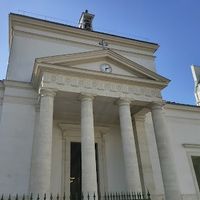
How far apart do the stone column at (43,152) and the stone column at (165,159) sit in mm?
5799

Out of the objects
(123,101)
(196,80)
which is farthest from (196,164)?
(196,80)

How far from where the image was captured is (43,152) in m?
10.8

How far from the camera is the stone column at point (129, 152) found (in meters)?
11.7

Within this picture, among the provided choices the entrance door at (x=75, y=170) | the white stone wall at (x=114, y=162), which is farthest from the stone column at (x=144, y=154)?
the entrance door at (x=75, y=170)

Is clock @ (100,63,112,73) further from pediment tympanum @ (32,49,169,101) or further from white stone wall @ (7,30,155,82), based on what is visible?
white stone wall @ (7,30,155,82)

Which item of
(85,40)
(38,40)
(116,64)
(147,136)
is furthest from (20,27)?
(147,136)

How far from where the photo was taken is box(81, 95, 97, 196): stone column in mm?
10820

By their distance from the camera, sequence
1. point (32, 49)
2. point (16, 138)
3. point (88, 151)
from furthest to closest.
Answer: point (32, 49) → point (16, 138) → point (88, 151)

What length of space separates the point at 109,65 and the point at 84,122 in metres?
4.04

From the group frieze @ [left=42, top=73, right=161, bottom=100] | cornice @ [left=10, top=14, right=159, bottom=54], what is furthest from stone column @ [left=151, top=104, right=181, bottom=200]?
cornice @ [left=10, top=14, right=159, bottom=54]

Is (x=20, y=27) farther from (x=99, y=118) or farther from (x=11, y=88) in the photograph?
(x=99, y=118)

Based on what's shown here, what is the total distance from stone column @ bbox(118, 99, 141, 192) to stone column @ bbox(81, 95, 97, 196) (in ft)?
5.71

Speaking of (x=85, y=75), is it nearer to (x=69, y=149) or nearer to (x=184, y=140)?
(x=69, y=149)

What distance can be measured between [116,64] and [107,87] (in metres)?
1.82
